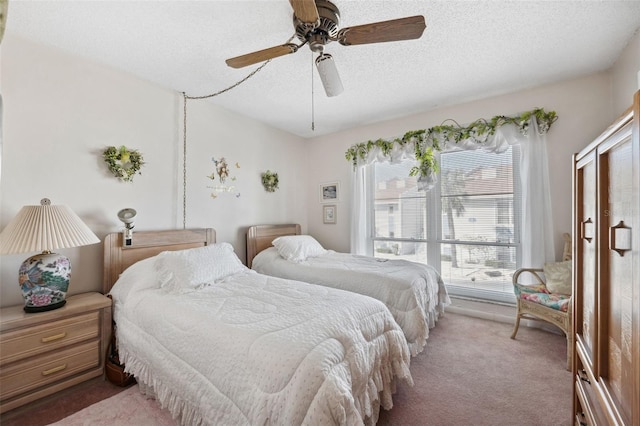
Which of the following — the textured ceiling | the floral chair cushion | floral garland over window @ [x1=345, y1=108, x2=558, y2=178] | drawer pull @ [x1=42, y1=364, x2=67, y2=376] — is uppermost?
the textured ceiling

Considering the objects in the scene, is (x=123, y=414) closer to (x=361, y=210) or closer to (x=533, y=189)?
(x=361, y=210)

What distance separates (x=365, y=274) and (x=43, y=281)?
2.45m

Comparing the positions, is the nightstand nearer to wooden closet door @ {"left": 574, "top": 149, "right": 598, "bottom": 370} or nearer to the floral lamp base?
the floral lamp base

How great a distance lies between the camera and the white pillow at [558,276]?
2.69 meters

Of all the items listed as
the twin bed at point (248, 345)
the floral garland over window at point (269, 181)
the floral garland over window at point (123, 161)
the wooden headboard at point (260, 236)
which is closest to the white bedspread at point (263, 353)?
the twin bed at point (248, 345)

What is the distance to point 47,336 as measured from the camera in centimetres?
189

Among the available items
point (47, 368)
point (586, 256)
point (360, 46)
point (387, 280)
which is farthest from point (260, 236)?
point (586, 256)

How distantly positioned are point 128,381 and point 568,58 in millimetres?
4436

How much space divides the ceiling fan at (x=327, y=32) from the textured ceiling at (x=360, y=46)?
16 cm

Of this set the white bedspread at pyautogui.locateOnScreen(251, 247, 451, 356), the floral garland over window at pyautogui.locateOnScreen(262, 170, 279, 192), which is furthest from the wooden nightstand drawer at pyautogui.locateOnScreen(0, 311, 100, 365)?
the floral garland over window at pyautogui.locateOnScreen(262, 170, 279, 192)

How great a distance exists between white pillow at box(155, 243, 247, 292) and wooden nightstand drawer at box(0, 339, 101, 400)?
67cm

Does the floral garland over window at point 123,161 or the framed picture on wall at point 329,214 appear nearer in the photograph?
the floral garland over window at point 123,161

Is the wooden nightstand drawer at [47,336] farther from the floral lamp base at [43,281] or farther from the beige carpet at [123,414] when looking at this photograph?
the beige carpet at [123,414]

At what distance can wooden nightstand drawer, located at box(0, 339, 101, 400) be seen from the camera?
5.76ft
